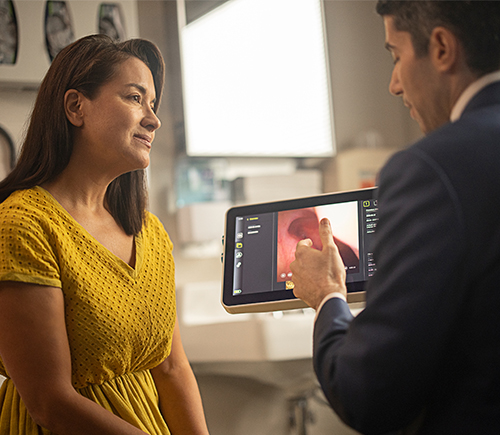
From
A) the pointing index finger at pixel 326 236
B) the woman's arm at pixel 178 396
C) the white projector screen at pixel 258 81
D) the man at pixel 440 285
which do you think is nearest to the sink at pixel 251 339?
the woman's arm at pixel 178 396

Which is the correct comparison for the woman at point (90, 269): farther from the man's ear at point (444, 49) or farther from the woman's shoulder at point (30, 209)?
the man's ear at point (444, 49)

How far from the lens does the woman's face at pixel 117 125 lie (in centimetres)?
96

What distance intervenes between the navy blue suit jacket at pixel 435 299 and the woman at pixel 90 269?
47cm

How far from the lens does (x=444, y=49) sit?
59 centimetres

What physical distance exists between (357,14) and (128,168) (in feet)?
6.34

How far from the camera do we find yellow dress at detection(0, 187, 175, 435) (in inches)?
32.4

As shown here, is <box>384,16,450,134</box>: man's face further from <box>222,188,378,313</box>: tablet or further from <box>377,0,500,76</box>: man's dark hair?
<box>222,188,378,313</box>: tablet

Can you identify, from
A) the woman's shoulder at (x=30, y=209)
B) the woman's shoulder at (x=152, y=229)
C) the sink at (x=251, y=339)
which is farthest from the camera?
the sink at (x=251, y=339)

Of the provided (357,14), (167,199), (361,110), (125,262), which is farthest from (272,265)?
(357,14)

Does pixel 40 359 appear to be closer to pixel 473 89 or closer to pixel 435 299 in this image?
pixel 435 299

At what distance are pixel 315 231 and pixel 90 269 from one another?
15.6 inches

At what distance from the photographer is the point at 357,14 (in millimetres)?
2539

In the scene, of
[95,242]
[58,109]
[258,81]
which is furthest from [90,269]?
[258,81]

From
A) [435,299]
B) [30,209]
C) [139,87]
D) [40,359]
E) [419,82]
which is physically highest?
[139,87]
